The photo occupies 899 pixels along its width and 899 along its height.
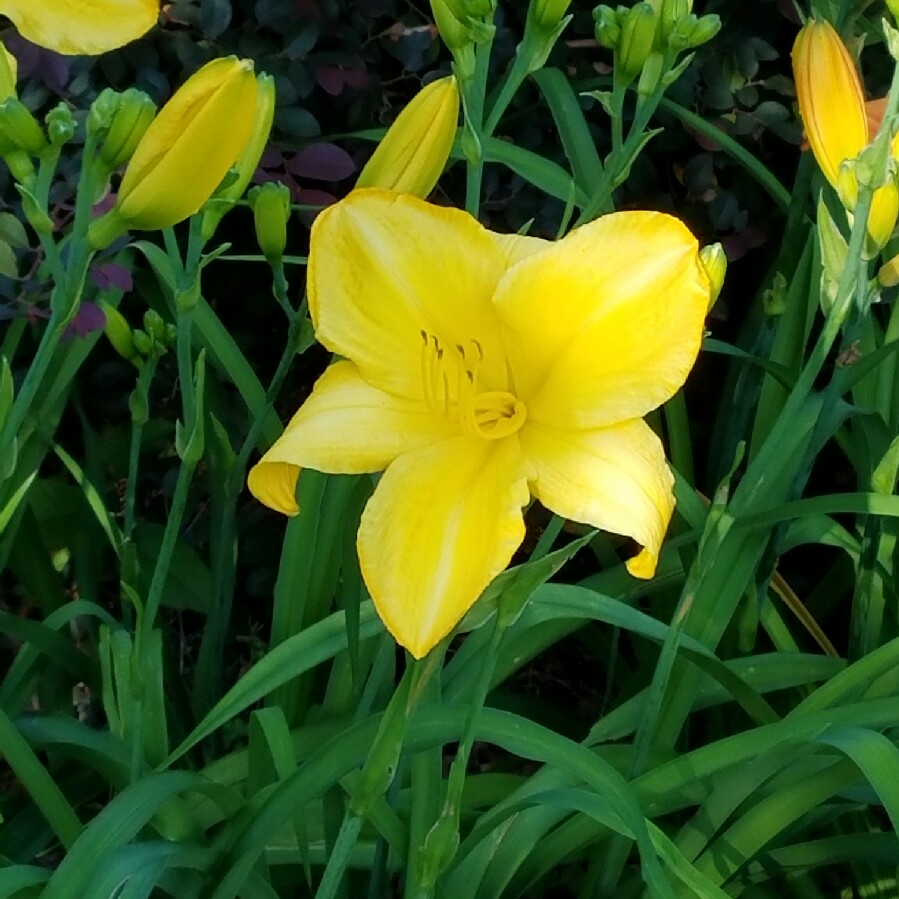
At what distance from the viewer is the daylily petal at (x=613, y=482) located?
20.1 inches

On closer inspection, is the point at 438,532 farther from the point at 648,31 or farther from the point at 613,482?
the point at 648,31

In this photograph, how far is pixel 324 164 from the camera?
1.01 m

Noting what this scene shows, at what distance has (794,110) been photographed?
1.28m

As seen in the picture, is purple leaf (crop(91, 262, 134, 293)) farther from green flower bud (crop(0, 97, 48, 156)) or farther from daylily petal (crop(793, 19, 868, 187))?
daylily petal (crop(793, 19, 868, 187))

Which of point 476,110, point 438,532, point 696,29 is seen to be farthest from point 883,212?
point 438,532

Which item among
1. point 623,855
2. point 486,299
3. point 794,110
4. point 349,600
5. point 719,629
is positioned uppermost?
point 486,299

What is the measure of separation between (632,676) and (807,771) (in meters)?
0.34

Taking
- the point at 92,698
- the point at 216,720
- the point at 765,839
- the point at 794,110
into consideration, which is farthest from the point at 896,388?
the point at 92,698

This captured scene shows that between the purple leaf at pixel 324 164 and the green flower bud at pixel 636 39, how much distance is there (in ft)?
1.38

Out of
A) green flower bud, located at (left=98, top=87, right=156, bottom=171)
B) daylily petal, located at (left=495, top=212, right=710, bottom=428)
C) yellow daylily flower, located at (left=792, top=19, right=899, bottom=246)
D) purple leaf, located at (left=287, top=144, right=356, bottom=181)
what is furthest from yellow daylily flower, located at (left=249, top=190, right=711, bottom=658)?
purple leaf, located at (left=287, top=144, right=356, bottom=181)

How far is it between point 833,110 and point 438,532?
0.51m

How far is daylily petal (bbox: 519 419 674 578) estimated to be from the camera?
1.67 ft

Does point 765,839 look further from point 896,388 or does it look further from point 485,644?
point 896,388

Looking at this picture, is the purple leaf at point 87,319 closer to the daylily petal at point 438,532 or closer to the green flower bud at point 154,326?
the green flower bud at point 154,326
